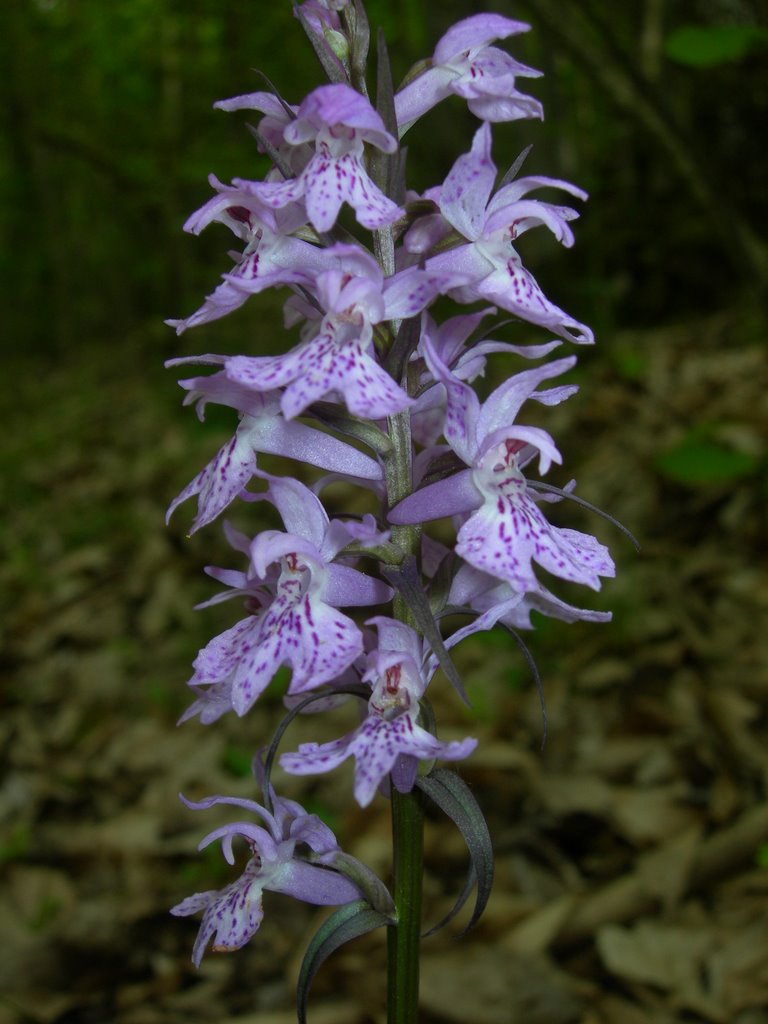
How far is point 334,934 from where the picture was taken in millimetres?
1607

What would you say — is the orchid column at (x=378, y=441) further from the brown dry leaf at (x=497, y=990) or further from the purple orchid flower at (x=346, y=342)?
the brown dry leaf at (x=497, y=990)

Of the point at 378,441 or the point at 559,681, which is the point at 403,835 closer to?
the point at 378,441

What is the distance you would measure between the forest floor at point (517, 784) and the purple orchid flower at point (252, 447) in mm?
1482

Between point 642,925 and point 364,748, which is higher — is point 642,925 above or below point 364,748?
below

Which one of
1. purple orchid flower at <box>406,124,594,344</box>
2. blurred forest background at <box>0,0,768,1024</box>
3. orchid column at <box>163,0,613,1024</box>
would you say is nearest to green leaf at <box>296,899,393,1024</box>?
orchid column at <box>163,0,613,1024</box>

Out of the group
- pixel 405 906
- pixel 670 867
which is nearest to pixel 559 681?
pixel 670 867

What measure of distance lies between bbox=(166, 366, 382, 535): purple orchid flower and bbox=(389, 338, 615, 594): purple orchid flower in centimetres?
13

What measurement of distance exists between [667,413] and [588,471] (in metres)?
0.82

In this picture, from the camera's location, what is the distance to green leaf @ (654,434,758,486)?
3826 mm

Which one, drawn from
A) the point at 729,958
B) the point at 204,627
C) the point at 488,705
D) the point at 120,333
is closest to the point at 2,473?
the point at 204,627

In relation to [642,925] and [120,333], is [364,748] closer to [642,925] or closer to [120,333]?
[642,925]

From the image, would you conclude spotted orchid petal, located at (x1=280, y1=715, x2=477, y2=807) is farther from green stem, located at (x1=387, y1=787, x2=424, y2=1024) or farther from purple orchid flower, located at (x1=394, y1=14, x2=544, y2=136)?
purple orchid flower, located at (x1=394, y1=14, x2=544, y2=136)

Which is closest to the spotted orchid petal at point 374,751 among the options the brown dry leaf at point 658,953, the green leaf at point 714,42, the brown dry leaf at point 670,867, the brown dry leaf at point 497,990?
the brown dry leaf at point 497,990

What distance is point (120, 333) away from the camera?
21625 mm
